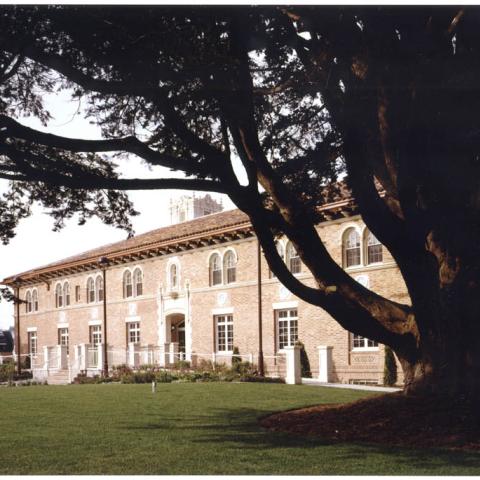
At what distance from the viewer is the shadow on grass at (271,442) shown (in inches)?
346

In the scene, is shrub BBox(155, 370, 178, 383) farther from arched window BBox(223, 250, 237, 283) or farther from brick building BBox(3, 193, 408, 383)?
arched window BBox(223, 250, 237, 283)

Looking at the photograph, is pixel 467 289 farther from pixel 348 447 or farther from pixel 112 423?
pixel 112 423

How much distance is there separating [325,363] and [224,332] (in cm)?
793

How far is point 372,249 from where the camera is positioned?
24.7 metres

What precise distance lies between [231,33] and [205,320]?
2239cm

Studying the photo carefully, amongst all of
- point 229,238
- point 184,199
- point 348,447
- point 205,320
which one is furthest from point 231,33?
point 184,199

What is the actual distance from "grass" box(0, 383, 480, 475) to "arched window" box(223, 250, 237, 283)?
14.5 metres

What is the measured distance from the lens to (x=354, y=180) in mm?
11047

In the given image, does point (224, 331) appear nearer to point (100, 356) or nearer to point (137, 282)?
point (100, 356)

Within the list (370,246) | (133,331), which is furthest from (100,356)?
(370,246)

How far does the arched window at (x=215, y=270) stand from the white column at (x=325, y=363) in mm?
8296

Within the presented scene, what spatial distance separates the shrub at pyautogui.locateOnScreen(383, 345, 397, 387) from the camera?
75.7 ft

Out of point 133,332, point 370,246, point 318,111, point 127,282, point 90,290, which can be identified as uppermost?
point 318,111

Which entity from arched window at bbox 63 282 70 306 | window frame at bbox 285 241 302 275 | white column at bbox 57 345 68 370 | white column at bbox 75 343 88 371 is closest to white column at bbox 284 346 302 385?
window frame at bbox 285 241 302 275
